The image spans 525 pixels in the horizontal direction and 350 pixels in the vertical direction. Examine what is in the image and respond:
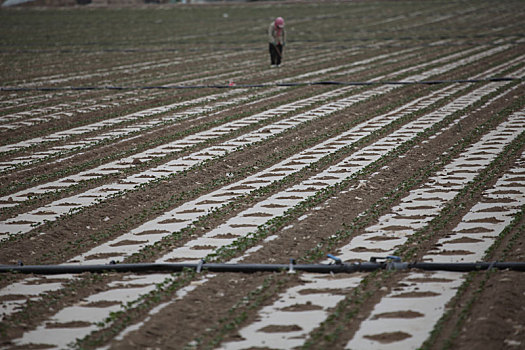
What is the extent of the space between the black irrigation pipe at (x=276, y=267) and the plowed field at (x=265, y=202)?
3.7 inches

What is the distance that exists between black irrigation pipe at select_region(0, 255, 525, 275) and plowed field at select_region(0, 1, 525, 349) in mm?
94

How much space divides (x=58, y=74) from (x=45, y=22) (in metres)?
29.2

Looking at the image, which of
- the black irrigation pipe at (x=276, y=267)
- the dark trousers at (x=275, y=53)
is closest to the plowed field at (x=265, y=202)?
the black irrigation pipe at (x=276, y=267)

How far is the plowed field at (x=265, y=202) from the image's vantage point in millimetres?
6223

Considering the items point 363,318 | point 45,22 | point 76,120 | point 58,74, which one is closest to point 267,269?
point 363,318

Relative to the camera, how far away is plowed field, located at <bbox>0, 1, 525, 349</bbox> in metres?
6.22

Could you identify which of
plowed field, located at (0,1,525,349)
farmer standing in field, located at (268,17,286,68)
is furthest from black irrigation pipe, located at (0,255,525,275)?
farmer standing in field, located at (268,17,286,68)

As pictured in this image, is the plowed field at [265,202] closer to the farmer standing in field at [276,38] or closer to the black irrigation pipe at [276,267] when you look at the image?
the black irrigation pipe at [276,267]

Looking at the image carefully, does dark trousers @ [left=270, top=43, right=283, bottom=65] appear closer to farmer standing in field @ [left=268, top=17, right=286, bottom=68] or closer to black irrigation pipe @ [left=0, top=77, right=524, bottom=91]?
farmer standing in field @ [left=268, top=17, right=286, bottom=68]

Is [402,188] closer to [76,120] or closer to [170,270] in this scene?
[170,270]

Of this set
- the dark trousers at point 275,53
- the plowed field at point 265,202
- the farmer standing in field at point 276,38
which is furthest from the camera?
the dark trousers at point 275,53

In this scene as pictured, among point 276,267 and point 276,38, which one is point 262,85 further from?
point 276,267

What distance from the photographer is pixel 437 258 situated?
7.60 metres

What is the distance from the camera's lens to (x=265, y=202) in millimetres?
9867
